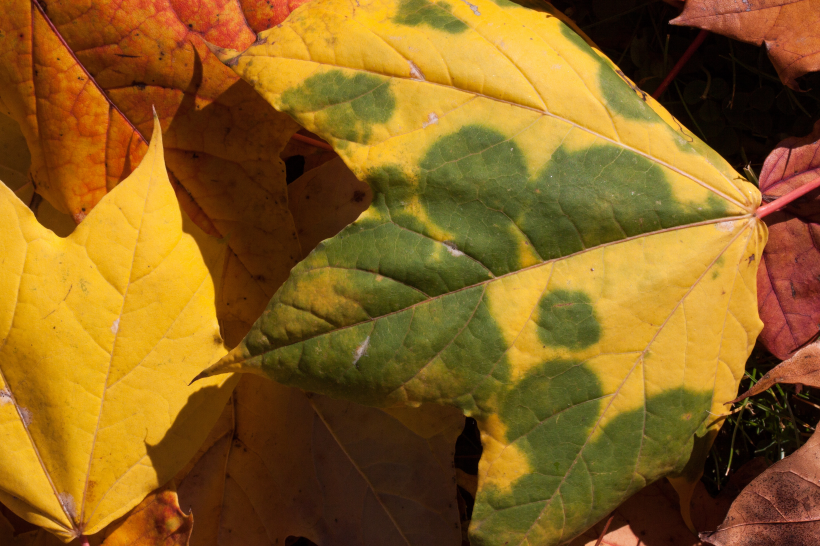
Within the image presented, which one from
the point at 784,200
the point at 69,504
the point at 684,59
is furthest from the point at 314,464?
the point at 684,59

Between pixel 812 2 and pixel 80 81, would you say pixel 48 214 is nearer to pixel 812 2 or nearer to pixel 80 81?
pixel 80 81

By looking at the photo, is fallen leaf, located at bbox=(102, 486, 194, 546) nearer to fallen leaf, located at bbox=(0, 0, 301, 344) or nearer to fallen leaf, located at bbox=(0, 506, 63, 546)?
fallen leaf, located at bbox=(0, 506, 63, 546)

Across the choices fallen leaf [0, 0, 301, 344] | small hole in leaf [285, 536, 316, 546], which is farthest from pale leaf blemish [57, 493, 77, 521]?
small hole in leaf [285, 536, 316, 546]

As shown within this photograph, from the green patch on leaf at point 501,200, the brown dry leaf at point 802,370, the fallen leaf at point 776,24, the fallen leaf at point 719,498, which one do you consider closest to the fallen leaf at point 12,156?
the green patch on leaf at point 501,200

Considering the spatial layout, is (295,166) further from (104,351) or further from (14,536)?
(14,536)

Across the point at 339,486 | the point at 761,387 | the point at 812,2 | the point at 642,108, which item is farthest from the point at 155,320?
the point at 812,2

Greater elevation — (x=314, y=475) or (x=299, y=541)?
(x=314, y=475)
